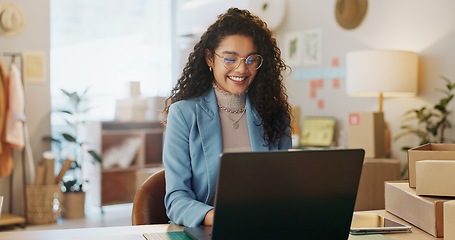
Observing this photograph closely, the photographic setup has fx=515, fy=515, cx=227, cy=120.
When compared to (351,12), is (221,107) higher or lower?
lower

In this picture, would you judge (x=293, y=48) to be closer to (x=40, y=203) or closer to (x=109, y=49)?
(x=109, y=49)

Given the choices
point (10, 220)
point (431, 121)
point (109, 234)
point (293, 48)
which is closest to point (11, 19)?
point (10, 220)

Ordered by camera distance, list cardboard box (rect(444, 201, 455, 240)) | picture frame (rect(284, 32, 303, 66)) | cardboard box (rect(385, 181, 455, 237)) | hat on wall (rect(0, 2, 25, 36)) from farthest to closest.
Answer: picture frame (rect(284, 32, 303, 66)), hat on wall (rect(0, 2, 25, 36)), cardboard box (rect(385, 181, 455, 237)), cardboard box (rect(444, 201, 455, 240))

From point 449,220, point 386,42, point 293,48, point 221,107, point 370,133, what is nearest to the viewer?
point 449,220

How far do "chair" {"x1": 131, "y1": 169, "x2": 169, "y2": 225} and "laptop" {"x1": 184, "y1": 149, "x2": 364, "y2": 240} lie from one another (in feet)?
1.92

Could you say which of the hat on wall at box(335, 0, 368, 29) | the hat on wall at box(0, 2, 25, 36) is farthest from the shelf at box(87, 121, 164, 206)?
the hat on wall at box(335, 0, 368, 29)

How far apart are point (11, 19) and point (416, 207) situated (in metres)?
4.37

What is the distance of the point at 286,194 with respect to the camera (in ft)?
3.12

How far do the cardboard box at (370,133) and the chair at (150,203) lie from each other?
7.92ft

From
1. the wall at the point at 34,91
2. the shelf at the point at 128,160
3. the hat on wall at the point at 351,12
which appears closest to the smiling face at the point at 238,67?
the hat on wall at the point at 351,12

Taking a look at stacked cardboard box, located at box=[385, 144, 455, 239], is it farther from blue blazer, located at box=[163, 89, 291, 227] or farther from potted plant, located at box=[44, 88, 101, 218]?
potted plant, located at box=[44, 88, 101, 218]

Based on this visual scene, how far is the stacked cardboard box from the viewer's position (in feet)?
3.88

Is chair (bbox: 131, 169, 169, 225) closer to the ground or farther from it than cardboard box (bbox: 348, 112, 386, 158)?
closer to the ground

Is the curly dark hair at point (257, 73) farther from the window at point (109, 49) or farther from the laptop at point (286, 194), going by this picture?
the window at point (109, 49)
